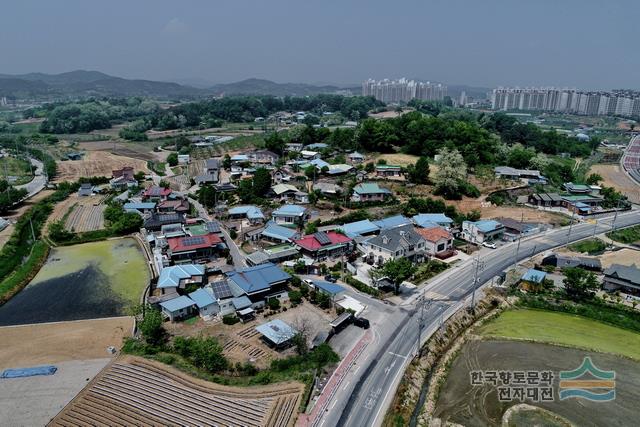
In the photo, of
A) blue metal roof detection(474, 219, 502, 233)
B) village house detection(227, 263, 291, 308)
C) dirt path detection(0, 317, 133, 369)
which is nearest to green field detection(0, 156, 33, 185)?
dirt path detection(0, 317, 133, 369)

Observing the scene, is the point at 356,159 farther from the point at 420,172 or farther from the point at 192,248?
the point at 192,248

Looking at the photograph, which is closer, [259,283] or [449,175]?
[259,283]

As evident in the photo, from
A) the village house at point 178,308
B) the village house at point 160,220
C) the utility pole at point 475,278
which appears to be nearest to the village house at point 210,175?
the village house at point 160,220

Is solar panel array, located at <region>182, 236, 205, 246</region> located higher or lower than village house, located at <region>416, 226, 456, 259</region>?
higher

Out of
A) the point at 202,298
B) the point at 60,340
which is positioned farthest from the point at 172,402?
the point at 60,340

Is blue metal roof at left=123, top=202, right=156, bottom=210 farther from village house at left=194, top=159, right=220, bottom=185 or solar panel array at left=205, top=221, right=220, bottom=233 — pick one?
solar panel array at left=205, top=221, right=220, bottom=233

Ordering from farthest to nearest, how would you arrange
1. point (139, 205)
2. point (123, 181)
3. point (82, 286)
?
point (123, 181) < point (139, 205) < point (82, 286)

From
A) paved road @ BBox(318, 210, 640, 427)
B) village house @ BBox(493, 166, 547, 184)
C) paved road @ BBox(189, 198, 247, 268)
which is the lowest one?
paved road @ BBox(318, 210, 640, 427)
